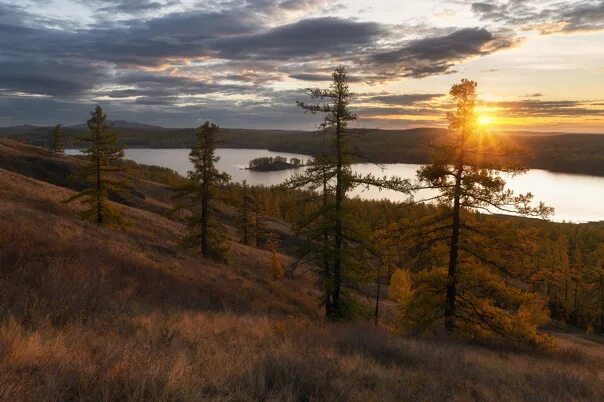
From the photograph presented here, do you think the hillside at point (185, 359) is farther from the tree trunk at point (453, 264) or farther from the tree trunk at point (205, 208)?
the tree trunk at point (205, 208)

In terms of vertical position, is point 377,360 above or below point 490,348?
above

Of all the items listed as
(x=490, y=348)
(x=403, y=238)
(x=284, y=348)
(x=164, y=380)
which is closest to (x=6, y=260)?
(x=284, y=348)

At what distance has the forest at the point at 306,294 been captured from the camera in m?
5.09

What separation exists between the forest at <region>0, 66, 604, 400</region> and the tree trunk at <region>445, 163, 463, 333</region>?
5cm

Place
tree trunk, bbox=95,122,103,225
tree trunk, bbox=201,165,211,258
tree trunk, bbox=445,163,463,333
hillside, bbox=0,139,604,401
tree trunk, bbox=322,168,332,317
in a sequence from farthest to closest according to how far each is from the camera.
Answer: tree trunk, bbox=201,165,211,258 < tree trunk, bbox=95,122,103,225 < tree trunk, bbox=322,168,332,317 < tree trunk, bbox=445,163,463,333 < hillside, bbox=0,139,604,401

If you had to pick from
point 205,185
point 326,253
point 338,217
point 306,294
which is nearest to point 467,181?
point 338,217

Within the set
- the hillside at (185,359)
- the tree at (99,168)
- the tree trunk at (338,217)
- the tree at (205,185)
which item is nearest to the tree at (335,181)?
the tree trunk at (338,217)

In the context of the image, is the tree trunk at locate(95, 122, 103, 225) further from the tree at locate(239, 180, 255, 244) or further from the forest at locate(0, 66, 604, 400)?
the tree at locate(239, 180, 255, 244)

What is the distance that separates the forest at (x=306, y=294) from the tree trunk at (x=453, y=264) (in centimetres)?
5

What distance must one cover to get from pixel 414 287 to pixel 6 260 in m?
14.8

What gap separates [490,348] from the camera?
16531 millimetres

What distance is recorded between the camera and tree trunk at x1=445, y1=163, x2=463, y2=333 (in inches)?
680

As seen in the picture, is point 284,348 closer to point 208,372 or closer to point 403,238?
point 208,372

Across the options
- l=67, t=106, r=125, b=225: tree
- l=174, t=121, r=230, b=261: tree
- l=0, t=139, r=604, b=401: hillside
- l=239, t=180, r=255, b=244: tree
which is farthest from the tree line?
l=239, t=180, r=255, b=244: tree
